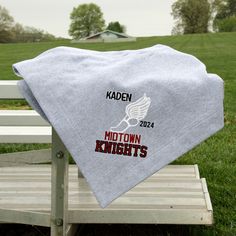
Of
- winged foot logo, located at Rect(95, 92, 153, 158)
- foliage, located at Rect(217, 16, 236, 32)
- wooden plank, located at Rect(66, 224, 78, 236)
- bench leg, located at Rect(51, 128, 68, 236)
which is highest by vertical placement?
winged foot logo, located at Rect(95, 92, 153, 158)

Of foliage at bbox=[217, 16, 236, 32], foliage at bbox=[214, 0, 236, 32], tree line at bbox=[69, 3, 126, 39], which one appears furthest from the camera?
tree line at bbox=[69, 3, 126, 39]

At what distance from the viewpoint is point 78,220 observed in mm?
2730

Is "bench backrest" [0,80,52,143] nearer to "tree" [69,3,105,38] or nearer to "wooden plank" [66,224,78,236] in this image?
"wooden plank" [66,224,78,236]

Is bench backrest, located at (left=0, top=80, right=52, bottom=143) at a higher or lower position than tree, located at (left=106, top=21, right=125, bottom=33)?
higher

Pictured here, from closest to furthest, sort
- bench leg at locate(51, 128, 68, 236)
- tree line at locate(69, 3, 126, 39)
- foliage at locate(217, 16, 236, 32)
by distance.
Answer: bench leg at locate(51, 128, 68, 236) < foliage at locate(217, 16, 236, 32) < tree line at locate(69, 3, 126, 39)

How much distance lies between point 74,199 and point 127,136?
830 mm

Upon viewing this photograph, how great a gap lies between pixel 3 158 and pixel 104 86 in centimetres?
61

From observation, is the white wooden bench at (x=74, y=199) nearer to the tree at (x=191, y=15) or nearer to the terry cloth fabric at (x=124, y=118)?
the terry cloth fabric at (x=124, y=118)

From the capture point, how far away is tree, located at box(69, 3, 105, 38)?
91012mm

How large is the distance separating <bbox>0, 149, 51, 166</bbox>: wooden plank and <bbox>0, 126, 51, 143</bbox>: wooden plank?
1.35 m

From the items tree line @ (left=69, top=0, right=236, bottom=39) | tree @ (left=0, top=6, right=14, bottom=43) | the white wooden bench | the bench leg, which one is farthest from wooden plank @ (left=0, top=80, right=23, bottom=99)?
tree line @ (left=69, top=0, right=236, bottom=39)

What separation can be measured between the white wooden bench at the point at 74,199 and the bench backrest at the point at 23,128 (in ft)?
0.88

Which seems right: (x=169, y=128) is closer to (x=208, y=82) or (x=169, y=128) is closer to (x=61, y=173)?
(x=208, y=82)

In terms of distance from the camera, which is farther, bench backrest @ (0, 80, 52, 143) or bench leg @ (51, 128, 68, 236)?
bench backrest @ (0, 80, 52, 143)
